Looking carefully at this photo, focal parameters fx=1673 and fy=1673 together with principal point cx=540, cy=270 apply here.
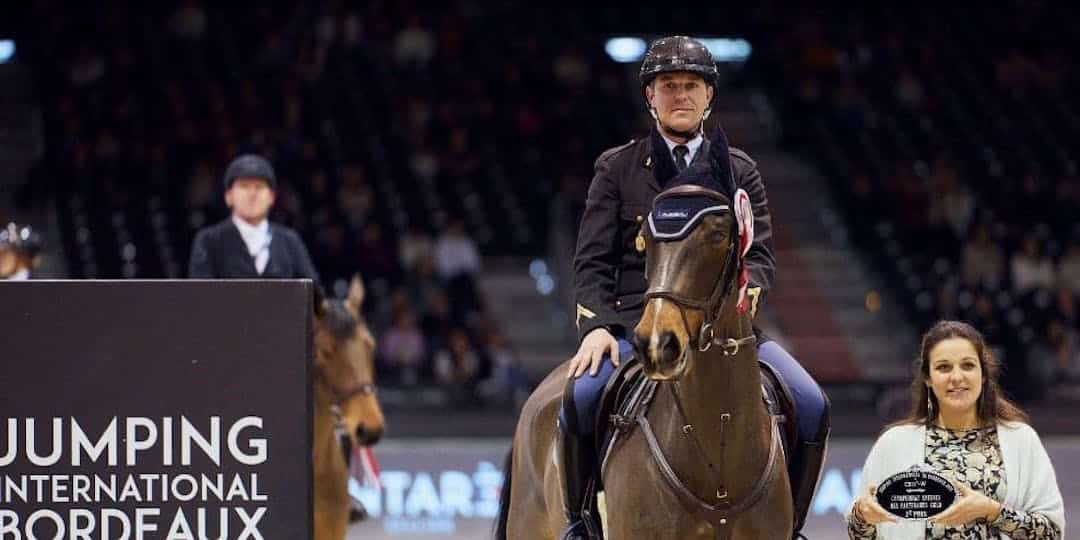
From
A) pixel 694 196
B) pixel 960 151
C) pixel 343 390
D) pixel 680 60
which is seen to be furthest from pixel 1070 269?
pixel 694 196

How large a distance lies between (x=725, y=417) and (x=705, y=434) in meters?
0.08

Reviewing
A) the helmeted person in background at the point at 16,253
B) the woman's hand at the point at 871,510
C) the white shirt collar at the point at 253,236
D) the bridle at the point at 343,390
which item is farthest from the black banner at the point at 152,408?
the helmeted person in background at the point at 16,253

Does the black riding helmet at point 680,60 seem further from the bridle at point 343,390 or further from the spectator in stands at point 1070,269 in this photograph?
the spectator in stands at point 1070,269

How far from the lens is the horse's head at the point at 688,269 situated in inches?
168

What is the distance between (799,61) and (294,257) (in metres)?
12.6

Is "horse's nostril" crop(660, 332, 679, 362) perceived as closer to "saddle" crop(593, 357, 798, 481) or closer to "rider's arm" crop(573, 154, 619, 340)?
"saddle" crop(593, 357, 798, 481)

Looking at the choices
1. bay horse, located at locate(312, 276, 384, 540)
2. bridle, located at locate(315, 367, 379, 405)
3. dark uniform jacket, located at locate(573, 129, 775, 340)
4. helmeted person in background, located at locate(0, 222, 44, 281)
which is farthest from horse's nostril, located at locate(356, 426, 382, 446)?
dark uniform jacket, located at locate(573, 129, 775, 340)

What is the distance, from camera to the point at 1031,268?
15625mm

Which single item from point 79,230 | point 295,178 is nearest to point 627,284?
point 79,230

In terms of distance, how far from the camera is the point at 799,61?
64.7 feet

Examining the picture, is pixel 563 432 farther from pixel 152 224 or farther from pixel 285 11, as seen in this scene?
pixel 285 11

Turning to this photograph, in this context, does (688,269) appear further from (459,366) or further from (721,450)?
(459,366)

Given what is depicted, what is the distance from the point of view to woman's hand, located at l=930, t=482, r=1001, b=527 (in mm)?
4707

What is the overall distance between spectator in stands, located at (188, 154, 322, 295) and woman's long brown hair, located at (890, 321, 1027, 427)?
3622 millimetres
